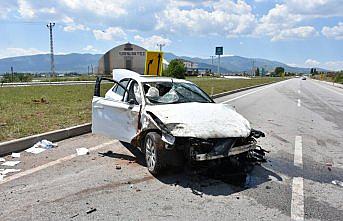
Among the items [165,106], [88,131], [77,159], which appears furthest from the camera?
[88,131]

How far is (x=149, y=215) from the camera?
4.07 m

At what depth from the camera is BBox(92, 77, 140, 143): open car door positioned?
246 inches

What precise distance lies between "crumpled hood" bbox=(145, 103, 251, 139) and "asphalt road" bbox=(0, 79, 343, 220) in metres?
0.73

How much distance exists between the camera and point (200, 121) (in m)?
5.25

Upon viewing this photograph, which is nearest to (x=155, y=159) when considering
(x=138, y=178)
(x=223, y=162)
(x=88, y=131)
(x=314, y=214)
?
(x=138, y=178)

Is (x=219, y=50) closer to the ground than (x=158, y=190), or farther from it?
farther from it

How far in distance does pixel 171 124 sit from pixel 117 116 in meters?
1.72

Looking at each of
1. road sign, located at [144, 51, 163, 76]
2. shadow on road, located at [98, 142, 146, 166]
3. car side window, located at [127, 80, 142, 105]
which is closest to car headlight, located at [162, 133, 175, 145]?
shadow on road, located at [98, 142, 146, 166]

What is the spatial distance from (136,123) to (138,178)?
1074 mm

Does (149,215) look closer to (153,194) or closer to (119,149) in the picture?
(153,194)

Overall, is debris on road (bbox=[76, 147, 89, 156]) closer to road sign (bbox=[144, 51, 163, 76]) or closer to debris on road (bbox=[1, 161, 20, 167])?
debris on road (bbox=[1, 161, 20, 167])

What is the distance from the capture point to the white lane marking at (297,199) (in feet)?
13.4

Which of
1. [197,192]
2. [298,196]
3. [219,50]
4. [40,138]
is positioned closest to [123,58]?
[219,50]

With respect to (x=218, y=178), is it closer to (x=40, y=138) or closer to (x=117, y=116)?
(x=117, y=116)
